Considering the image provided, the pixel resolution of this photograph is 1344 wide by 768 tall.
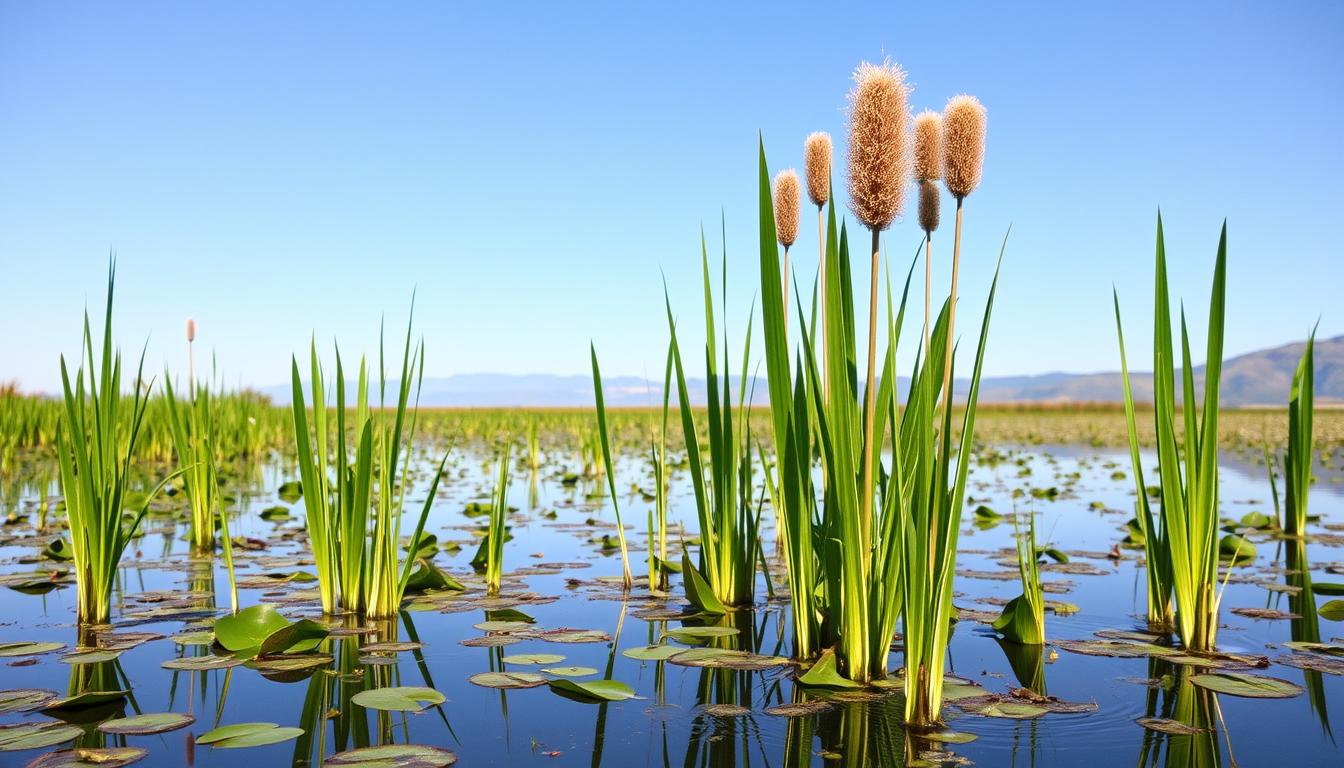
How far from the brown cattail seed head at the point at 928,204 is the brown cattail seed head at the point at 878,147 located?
14 centimetres

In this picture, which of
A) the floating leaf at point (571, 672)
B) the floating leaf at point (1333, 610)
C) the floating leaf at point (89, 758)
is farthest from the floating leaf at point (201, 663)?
the floating leaf at point (1333, 610)

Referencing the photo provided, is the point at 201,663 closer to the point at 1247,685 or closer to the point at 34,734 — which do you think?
the point at 34,734

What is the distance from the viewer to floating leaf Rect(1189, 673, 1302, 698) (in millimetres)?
2504

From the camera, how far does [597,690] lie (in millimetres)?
2432

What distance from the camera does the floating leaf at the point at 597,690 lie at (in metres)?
2.43

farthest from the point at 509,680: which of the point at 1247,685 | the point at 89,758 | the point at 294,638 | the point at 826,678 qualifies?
the point at 1247,685

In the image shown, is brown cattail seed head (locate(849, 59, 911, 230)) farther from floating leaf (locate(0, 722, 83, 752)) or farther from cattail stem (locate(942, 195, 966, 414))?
floating leaf (locate(0, 722, 83, 752))

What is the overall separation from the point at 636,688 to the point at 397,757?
83 cm

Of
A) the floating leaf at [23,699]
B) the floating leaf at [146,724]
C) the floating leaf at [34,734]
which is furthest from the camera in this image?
the floating leaf at [23,699]

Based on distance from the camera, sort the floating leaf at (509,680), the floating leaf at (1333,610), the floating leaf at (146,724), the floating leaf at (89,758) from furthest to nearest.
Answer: the floating leaf at (1333,610), the floating leaf at (509,680), the floating leaf at (146,724), the floating leaf at (89,758)

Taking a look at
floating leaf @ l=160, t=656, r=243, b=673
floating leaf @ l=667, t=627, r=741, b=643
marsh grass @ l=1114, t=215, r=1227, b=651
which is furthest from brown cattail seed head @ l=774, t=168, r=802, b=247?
floating leaf @ l=160, t=656, r=243, b=673

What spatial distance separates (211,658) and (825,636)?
1967mm

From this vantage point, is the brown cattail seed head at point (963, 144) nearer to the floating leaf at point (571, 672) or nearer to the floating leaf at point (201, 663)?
the floating leaf at point (571, 672)

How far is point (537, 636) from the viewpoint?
316cm
